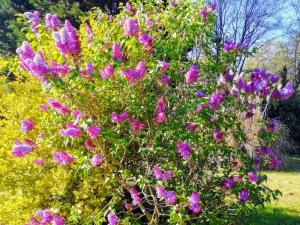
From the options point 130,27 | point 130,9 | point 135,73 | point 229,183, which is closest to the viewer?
point 135,73

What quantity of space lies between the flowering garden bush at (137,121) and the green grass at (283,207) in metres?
1.54

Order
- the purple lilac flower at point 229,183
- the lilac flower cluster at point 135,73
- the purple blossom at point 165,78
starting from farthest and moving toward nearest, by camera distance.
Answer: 1. the purple lilac flower at point 229,183
2. the purple blossom at point 165,78
3. the lilac flower cluster at point 135,73

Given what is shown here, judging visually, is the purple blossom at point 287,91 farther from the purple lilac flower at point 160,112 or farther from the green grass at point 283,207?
the green grass at point 283,207

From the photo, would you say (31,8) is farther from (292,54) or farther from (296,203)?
(292,54)

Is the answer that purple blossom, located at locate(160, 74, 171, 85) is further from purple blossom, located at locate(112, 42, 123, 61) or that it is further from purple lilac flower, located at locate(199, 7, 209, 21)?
purple lilac flower, located at locate(199, 7, 209, 21)

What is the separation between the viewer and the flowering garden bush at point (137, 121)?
2.77 m

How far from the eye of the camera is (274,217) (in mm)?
5473

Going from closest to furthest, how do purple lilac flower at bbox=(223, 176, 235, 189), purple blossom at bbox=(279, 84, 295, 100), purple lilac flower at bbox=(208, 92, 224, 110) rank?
purple lilac flower at bbox=(208, 92, 224, 110), purple blossom at bbox=(279, 84, 295, 100), purple lilac flower at bbox=(223, 176, 235, 189)

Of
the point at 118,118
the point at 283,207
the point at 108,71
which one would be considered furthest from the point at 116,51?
the point at 283,207

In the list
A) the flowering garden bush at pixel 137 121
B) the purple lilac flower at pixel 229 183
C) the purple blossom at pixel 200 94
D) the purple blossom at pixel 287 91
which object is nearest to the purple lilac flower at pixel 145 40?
the flowering garden bush at pixel 137 121

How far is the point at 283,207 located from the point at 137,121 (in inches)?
161

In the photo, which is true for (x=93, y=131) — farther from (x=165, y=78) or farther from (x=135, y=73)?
(x=165, y=78)

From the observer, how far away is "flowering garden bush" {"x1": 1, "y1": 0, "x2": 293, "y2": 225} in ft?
9.08

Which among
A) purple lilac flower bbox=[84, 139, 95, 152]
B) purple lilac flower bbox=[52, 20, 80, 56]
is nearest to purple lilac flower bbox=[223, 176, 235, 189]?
purple lilac flower bbox=[84, 139, 95, 152]
